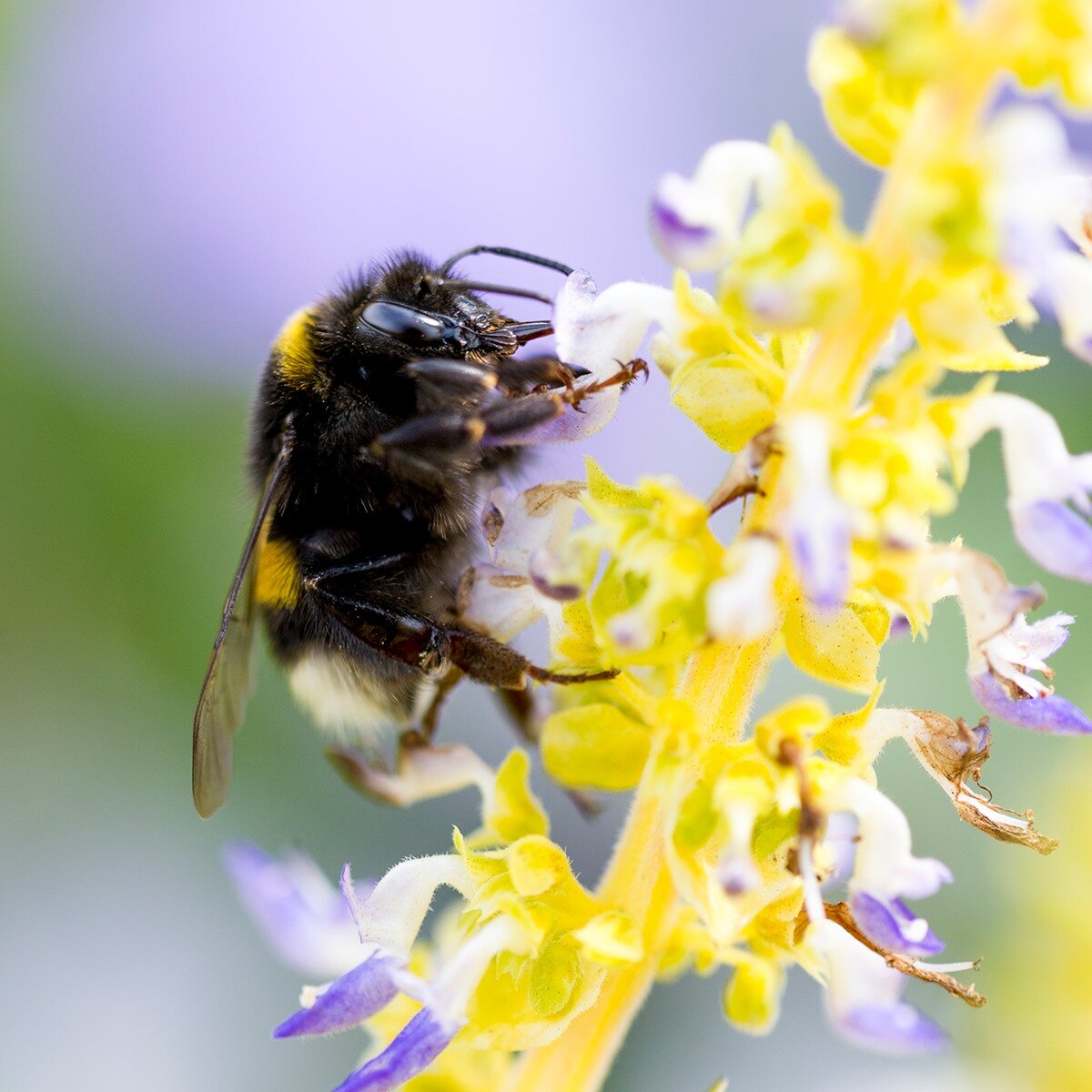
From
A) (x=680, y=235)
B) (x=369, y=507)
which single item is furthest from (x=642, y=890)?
(x=369, y=507)

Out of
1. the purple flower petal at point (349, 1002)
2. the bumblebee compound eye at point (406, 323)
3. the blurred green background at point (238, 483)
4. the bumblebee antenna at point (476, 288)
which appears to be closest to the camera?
the purple flower petal at point (349, 1002)

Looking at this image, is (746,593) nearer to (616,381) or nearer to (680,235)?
(680,235)

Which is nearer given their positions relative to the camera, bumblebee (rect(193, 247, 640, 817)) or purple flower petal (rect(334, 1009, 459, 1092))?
purple flower petal (rect(334, 1009, 459, 1092))

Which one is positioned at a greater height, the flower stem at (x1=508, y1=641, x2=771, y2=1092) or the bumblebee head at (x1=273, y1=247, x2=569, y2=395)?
the bumblebee head at (x1=273, y1=247, x2=569, y2=395)

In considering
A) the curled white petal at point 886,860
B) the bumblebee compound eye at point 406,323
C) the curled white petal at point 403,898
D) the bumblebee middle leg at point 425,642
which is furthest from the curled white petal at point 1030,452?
the bumblebee compound eye at point 406,323

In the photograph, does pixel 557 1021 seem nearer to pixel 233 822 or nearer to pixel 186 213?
pixel 233 822

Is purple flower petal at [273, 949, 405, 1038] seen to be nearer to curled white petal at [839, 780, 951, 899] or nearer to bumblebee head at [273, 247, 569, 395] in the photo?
curled white petal at [839, 780, 951, 899]

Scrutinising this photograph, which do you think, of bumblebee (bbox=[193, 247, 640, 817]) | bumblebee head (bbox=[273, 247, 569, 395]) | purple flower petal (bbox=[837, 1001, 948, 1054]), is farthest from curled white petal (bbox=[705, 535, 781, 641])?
bumblebee head (bbox=[273, 247, 569, 395])

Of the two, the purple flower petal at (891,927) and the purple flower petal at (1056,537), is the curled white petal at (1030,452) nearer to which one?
the purple flower petal at (1056,537)

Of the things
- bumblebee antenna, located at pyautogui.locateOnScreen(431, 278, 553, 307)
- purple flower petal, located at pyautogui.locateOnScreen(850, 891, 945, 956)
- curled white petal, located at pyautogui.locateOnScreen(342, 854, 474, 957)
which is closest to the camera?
purple flower petal, located at pyautogui.locateOnScreen(850, 891, 945, 956)
